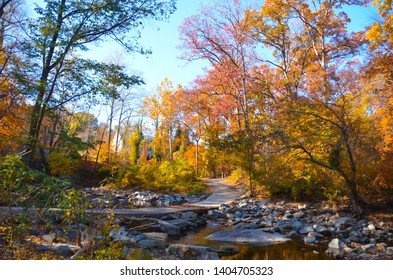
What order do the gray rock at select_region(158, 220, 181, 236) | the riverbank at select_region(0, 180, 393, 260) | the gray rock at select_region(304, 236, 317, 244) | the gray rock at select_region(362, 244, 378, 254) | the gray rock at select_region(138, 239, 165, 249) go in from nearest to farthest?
the riverbank at select_region(0, 180, 393, 260) < the gray rock at select_region(138, 239, 165, 249) < the gray rock at select_region(362, 244, 378, 254) < the gray rock at select_region(304, 236, 317, 244) < the gray rock at select_region(158, 220, 181, 236)

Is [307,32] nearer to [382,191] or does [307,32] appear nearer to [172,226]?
[382,191]

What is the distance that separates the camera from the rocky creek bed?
15.0ft

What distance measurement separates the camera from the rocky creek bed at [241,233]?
4561 mm

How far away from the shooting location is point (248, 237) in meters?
6.20

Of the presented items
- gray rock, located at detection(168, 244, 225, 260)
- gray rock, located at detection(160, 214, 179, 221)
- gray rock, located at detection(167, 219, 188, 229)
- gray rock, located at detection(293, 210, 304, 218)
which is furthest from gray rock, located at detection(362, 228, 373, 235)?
gray rock, located at detection(160, 214, 179, 221)

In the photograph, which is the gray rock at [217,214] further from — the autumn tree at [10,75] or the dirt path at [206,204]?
the autumn tree at [10,75]

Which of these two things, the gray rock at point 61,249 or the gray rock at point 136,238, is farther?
the gray rock at point 136,238

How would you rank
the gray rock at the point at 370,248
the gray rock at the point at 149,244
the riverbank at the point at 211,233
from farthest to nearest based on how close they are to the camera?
the gray rock at the point at 370,248, the gray rock at the point at 149,244, the riverbank at the point at 211,233

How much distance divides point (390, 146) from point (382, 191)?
1.61 m

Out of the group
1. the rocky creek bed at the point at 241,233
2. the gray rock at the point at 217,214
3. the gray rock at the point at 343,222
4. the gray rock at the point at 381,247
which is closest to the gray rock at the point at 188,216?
the rocky creek bed at the point at 241,233

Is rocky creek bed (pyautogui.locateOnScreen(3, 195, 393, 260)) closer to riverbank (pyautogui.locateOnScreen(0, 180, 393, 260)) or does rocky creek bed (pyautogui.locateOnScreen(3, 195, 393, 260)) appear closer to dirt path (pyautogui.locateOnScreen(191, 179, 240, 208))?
riverbank (pyautogui.locateOnScreen(0, 180, 393, 260))

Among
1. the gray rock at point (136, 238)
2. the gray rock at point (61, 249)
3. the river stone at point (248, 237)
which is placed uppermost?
the gray rock at point (61, 249)

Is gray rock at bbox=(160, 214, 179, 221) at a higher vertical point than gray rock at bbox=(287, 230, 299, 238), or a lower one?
higher

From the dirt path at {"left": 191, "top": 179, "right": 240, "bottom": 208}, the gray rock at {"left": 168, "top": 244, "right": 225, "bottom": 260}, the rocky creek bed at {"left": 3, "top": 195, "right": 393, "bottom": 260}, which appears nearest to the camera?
the rocky creek bed at {"left": 3, "top": 195, "right": 393, "bottom": 260}
